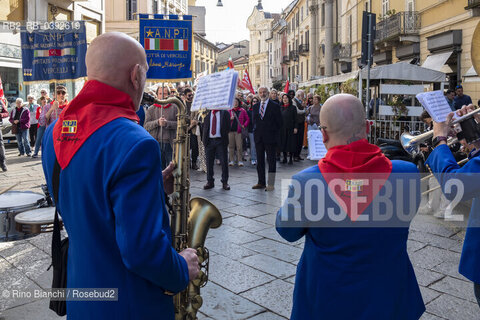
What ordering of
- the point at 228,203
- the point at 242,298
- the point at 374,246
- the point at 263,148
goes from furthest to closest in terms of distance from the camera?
the point at 263,148
the point at 228,203
the point at 242,298
the point at 374,246

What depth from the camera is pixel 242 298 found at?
361 centimetres

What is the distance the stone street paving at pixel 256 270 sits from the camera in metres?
3.42

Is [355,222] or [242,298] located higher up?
[355,222]

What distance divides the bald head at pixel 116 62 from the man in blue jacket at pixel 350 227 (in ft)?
2.48

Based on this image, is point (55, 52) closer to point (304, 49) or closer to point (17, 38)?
point (17, 38)

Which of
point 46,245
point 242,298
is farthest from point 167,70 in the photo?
point 242,298

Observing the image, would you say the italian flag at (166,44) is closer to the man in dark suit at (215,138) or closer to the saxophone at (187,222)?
the man in dark suit at (215,138)

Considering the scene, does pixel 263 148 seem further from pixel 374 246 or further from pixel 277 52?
pixel 277 52

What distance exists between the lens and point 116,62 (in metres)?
1.52

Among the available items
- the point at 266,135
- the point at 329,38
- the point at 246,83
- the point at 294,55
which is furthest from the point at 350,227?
the point at 294,55

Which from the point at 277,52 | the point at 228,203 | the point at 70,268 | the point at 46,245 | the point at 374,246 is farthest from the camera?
the point at 277,52

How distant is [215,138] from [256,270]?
444 centimetres

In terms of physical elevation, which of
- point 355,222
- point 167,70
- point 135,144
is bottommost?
point 355,222

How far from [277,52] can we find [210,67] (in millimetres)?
10012
